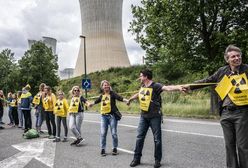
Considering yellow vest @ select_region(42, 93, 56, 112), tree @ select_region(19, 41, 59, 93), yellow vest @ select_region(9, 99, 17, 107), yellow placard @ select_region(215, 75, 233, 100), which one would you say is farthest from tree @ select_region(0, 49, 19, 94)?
yellow placard @ select_region(215, 75, 233, 100)

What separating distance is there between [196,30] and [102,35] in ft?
88.1

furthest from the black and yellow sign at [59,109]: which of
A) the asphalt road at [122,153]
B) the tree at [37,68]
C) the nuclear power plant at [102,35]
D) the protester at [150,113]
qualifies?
the tree at [37,68]

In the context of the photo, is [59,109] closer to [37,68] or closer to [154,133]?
[154,133]

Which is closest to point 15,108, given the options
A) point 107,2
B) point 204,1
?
point 204,1

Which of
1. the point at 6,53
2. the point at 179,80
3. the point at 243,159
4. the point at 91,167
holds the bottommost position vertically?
the point at 91,167

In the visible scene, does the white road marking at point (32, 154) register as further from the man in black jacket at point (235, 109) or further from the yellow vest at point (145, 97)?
the man in black jacket at point (235, 109)

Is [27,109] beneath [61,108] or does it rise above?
beneath

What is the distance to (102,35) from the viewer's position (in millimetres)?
43031

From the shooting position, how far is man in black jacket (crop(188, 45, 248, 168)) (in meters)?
4.38

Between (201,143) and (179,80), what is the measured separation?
121 feet

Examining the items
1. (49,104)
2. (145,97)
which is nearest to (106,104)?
(145,97)

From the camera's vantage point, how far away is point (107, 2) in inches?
1604

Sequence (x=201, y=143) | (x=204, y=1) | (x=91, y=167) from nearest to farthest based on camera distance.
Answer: (x=91, y=167) < (x=201, y=143) < (x=204, y=1)

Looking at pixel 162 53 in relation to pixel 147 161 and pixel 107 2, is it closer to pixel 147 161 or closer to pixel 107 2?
pixel 147 161
